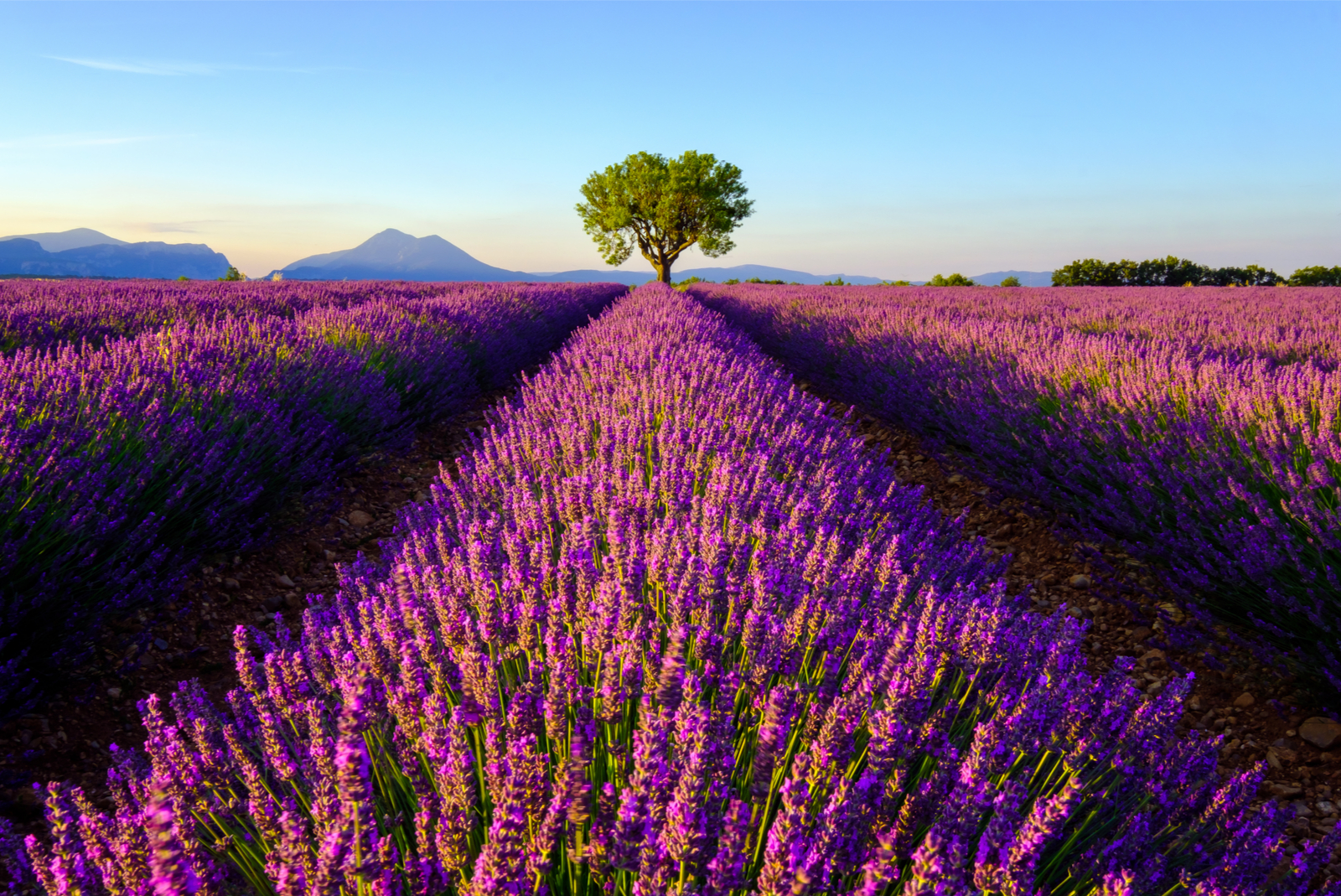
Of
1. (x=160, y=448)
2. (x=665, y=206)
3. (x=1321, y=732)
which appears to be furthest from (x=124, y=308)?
(x=665, y=206)

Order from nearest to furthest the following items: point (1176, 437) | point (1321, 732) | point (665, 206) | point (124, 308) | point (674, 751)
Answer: point (674, 751) → point (1321, 732) → point (1176, 437) → point (124, 308) → point (665, 206)

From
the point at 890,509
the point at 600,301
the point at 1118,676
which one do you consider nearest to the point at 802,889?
the point at 1118,676

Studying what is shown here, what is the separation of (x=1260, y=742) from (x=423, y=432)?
5.76 m

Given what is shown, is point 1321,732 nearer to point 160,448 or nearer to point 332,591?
point 332,591

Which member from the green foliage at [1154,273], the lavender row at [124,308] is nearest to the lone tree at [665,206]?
the green foliage at [1154,273]

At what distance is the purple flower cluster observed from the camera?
2.46 m

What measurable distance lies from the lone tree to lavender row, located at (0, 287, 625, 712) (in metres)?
30.2

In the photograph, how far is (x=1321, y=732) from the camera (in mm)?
2373

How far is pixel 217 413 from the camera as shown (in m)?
3.43

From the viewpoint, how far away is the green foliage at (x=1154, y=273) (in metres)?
26.5

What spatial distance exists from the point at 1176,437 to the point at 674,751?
3210mm

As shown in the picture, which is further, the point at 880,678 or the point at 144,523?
the point at 144,523

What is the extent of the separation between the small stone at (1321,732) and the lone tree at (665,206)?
33.0 metres

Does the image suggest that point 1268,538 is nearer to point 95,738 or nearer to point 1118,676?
point 1118,676
